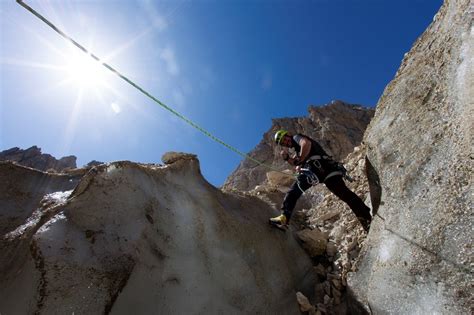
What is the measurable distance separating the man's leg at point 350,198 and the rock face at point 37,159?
216 feet

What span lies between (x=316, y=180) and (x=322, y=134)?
43271mm

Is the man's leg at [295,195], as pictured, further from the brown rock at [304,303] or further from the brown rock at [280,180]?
the brown rock at [280,180]

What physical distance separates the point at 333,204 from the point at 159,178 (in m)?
6.59

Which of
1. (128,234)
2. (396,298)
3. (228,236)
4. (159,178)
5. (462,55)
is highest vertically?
(462,55)

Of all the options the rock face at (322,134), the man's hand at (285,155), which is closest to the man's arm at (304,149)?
the man's hand at (285,155)

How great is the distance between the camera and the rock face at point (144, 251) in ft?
16.3

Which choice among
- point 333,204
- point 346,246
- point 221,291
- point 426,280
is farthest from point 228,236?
point 333,204

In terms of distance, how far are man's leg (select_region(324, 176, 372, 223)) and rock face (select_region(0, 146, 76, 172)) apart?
216 ft

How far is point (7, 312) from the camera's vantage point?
4852 mm

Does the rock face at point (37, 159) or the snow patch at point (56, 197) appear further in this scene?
the rock face at point (37, 159)

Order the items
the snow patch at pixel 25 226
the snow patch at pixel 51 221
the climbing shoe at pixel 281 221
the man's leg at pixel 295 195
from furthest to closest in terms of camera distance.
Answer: the man's leg at pixel 295 195, the climbing shoe at pixel 281 221, the snow patch at pixel 25 226, the snow patch at pixel 51 221

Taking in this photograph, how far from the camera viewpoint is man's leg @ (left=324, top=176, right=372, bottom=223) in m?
8.81

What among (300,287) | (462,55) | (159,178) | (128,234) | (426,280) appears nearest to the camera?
(426,280)

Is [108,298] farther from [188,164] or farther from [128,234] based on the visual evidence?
[188,164]
